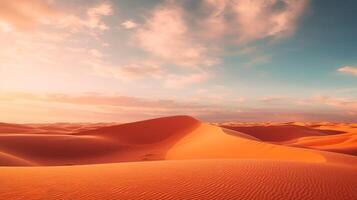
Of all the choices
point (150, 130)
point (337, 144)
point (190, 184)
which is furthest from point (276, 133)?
point (190, 184)

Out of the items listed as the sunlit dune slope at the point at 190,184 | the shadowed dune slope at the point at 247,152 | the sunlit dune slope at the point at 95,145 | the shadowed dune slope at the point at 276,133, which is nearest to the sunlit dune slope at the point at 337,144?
the shadowed dune slope at the point at 247,152

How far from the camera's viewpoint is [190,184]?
229 inches

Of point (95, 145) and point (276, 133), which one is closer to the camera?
point (95, 145)

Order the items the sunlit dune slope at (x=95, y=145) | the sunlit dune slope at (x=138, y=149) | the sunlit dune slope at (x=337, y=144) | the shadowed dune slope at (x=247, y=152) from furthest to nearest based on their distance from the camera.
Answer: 1. the sunlit dune slope at (x=337, y=144)
2. the sunlit dune slope at (x=95, y=145)
3. the sunlit dune slope at (x=138, y=149)
4. the shadowed dune slope at (x=247, y=152)

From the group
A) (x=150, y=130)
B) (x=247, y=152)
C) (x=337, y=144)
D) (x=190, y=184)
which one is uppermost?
(x=150, y=130)

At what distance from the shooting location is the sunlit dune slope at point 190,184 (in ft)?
16.7

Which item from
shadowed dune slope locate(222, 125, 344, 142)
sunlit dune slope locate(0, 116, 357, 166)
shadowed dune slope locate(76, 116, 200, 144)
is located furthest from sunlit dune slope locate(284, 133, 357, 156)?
shadowed dune slope locate(76, 116, 200, 144)

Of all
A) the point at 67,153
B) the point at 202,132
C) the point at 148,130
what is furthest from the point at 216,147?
the point at 148,130

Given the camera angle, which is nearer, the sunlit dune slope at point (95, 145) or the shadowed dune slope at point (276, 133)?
the sunlit dune slope at point (95, 145)

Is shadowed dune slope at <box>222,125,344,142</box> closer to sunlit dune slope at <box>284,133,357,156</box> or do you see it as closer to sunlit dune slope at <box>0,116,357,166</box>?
sunlit dune slope at <box>284,133,357,156</box>

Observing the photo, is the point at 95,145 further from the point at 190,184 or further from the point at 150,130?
the point at 190,184

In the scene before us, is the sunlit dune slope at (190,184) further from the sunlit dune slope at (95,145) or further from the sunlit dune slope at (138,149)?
the sunlit dune slope at (95,145)

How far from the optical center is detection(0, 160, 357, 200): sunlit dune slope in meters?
5.08

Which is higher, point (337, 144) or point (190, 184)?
point (190, 184)
